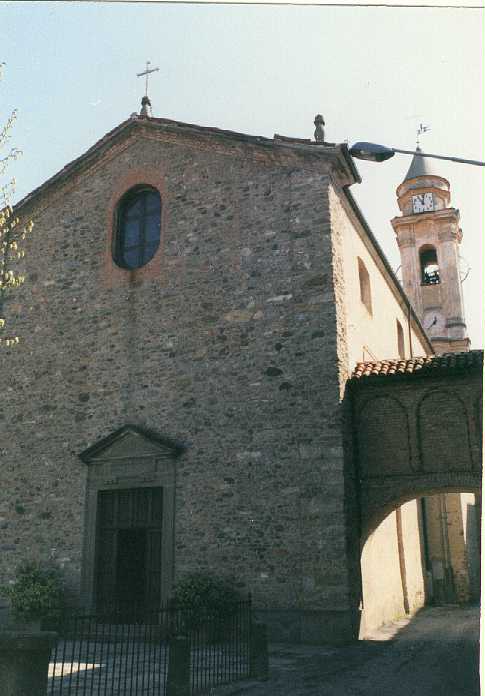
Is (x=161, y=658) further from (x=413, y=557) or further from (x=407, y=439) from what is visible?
(x=413, y=557)

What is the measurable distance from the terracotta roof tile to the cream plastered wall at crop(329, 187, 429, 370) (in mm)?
400

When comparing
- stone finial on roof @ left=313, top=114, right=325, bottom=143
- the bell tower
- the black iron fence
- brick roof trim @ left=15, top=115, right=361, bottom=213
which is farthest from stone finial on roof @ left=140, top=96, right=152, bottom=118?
the bell tower

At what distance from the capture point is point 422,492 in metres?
11.5

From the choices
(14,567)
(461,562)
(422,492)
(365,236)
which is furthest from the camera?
(461,562)

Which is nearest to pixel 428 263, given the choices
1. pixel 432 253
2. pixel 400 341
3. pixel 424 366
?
pixel 432 253

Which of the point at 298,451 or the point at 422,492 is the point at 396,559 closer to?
the point at 422,492

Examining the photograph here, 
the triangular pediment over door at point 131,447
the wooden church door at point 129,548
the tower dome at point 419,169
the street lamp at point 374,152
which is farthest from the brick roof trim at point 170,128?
the tower dome at point 419,169

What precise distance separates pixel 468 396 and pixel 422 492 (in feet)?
6.09

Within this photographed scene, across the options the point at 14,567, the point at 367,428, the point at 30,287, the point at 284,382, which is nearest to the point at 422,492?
the point at 367,428

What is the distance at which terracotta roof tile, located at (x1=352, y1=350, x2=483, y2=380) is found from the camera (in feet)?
38.3

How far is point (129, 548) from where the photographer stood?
12.7 m

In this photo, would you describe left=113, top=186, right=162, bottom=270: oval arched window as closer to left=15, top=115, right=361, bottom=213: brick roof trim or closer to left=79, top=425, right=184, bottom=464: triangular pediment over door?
left=15, top=115, right=361, bottom=213: brick roof trim

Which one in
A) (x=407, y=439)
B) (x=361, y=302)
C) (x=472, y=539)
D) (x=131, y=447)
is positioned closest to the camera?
(x=407, y=439)

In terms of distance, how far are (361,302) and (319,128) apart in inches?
151
